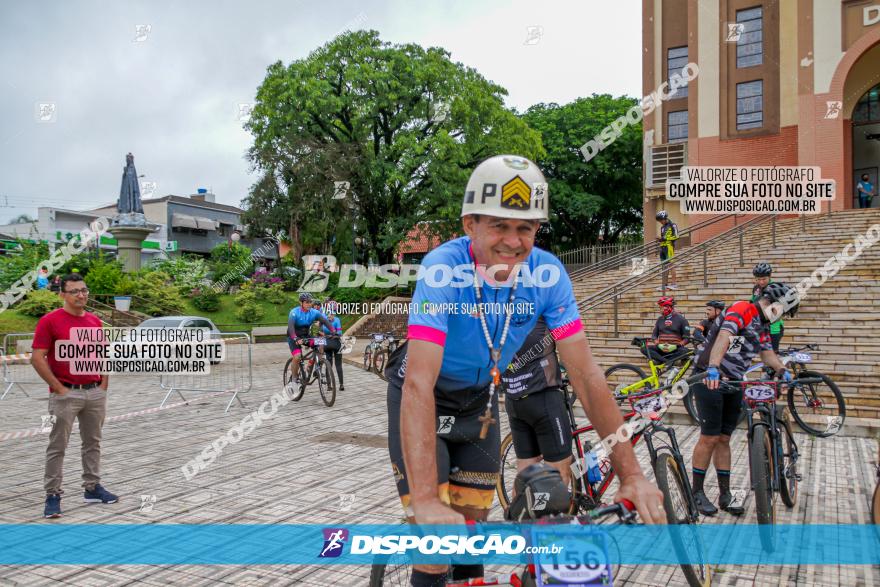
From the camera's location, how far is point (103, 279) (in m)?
29.9

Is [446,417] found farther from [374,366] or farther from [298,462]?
[374,366]

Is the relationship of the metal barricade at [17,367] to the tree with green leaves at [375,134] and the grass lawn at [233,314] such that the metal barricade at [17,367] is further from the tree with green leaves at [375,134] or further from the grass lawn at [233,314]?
the tree with green leaves at [375,134]

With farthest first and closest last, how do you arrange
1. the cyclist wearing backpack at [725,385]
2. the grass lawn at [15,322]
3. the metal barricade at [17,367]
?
1. the grass lawn at [15,322]
2. the metal barricade at [17,367]
3. the cyclist wearing backpack at [725,385]

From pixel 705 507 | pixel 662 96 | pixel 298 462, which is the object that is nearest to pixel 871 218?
pixel 662 96

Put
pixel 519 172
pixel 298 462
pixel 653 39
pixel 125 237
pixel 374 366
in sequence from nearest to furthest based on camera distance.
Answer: pixel 519 172
pixel 298 462
pixel 374 366
pixel 653 39
pixel 125 237

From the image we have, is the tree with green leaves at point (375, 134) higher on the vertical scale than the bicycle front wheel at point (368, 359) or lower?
higher

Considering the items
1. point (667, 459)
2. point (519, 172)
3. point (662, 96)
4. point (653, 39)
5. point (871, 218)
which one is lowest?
point (667, 459)

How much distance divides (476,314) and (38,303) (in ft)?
93.3

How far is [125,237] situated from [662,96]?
27.4m

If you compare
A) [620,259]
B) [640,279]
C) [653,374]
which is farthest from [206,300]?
[653,374]

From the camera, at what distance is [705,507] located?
5734 mm

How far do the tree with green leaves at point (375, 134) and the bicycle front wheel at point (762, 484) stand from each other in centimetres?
2418

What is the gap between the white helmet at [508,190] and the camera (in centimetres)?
215

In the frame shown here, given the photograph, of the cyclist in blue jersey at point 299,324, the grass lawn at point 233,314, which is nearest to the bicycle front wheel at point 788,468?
the cyclist in blue jersey at point 299,324
